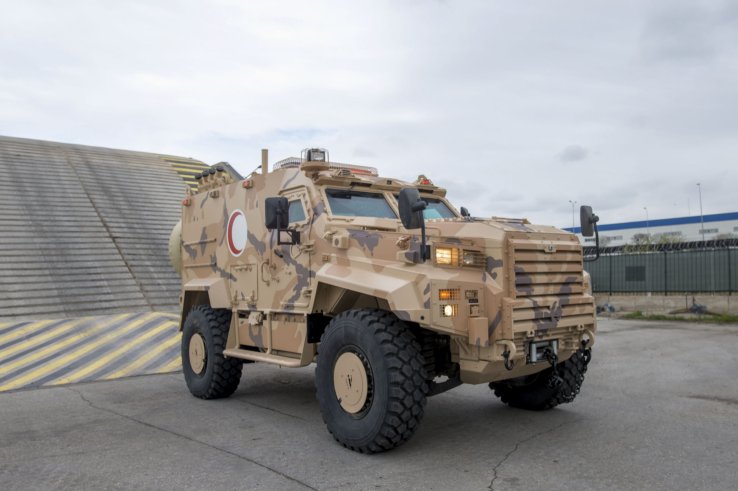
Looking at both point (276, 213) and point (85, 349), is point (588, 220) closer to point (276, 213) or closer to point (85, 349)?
point (276, 213)

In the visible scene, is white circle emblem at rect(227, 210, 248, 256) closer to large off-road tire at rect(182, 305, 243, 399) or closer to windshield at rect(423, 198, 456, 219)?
large off-road tire at rect(182, 305, 243, 399)

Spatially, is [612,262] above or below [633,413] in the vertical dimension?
above

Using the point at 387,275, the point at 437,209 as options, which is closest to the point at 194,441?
the point at 387,275

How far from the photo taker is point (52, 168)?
1964 centimetres

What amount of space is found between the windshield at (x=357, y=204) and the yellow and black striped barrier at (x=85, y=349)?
5.04 m

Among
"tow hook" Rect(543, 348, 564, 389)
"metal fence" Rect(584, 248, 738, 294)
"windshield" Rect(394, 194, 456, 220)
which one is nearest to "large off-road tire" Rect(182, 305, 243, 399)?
"windshield" Rect(394, 194, 456, 220)

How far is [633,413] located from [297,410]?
3.69 m

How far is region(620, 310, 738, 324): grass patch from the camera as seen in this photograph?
16.2 m

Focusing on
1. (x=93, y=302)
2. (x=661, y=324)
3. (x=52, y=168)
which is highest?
(x=52, y=168)

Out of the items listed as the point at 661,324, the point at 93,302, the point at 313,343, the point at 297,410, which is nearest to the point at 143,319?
the point at 93,302

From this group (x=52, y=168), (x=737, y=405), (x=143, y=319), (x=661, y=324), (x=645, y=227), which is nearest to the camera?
(x=737, y=405)

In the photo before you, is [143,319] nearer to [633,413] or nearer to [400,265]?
[400,265]

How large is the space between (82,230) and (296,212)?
450 inches

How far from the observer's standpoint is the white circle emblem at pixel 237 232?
779cm
